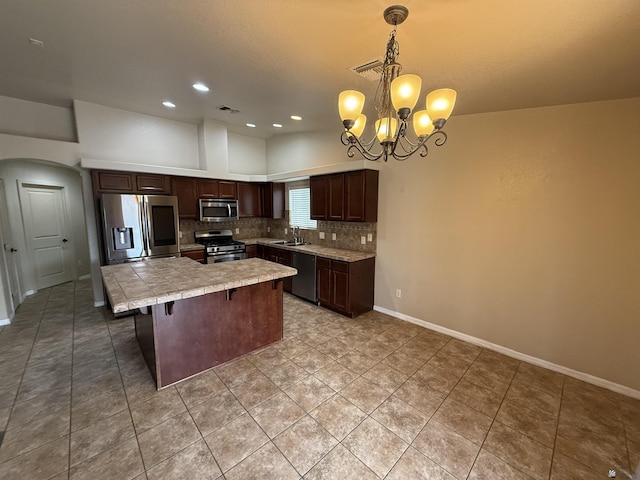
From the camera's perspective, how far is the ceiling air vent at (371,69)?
2.16m

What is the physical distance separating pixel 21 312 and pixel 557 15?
276 inches

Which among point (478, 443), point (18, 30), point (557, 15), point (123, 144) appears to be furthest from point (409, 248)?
→ point (123, 144)

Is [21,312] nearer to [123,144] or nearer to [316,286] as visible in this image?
[123,144]

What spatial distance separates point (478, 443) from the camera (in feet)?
6.08

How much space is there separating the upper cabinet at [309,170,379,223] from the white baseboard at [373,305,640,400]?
64.9 inches

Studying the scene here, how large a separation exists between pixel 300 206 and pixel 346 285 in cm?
221

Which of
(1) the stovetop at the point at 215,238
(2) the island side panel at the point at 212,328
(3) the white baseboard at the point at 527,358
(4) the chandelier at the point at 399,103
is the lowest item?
(3) the white baseboard at the point at 527,358

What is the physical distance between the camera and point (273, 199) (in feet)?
18.2

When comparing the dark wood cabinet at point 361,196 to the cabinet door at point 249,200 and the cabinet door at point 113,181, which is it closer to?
the cabinet door at point 249,200

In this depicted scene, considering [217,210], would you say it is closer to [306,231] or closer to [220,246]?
[220,246]

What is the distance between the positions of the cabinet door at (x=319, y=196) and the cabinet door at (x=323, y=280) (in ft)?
2.64

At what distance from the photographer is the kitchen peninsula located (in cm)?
226

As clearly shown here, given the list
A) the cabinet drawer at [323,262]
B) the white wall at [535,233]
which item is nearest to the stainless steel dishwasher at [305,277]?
the cabinet drawer at [323,262]

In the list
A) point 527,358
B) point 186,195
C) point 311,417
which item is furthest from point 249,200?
point 527,358
